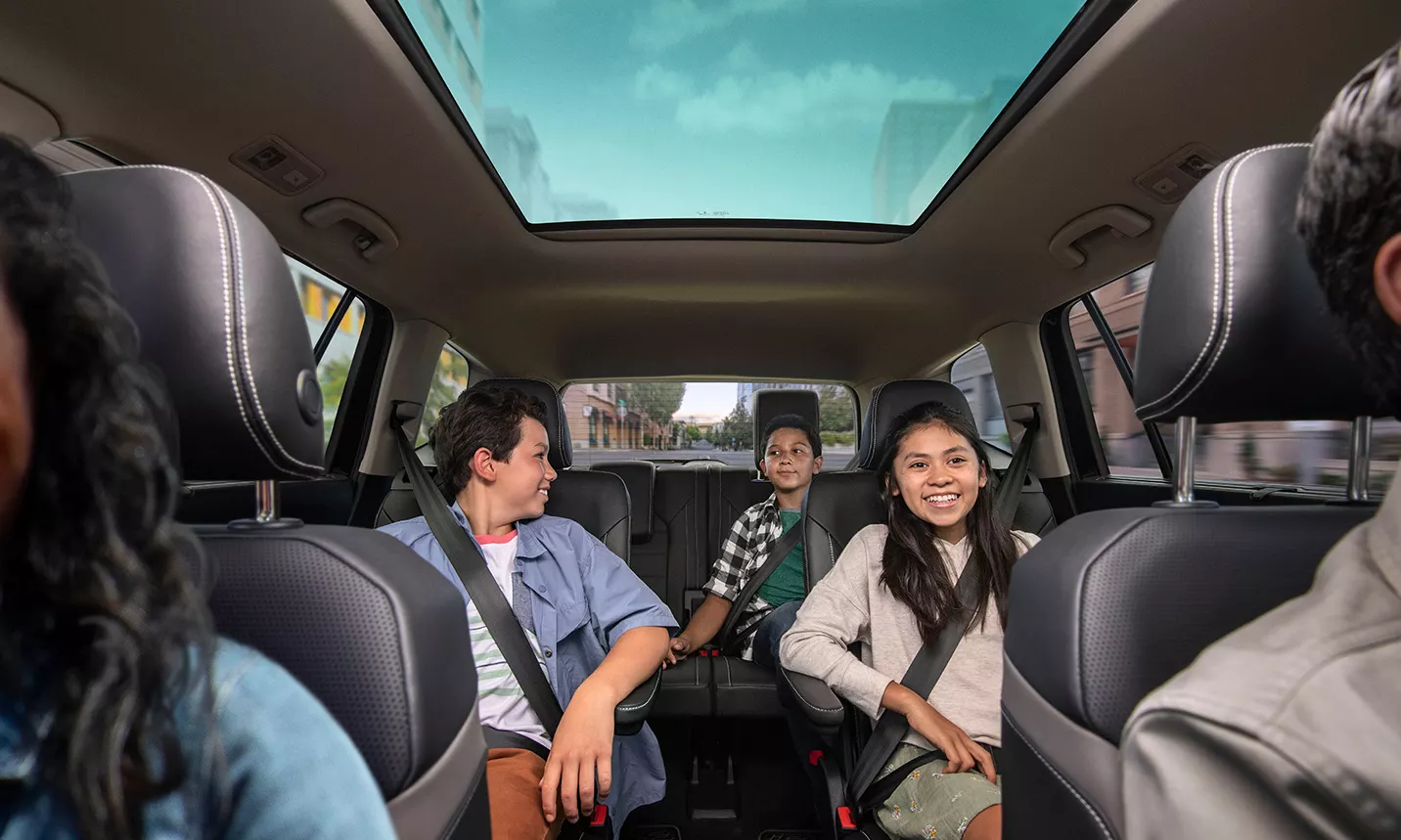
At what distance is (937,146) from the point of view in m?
2.21

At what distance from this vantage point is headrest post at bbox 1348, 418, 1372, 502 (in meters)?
0.99

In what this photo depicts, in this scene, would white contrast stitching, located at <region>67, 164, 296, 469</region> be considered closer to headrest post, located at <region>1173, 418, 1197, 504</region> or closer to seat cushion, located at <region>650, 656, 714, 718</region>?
headrest post, located at <region>1173, 418, 1197, 504</region>

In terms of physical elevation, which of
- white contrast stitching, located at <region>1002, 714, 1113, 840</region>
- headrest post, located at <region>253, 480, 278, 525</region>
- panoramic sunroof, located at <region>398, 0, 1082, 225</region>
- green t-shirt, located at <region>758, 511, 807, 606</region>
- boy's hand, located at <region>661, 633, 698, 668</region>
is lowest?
boy's hand, located at <region>661, 633, 698, 668</region>

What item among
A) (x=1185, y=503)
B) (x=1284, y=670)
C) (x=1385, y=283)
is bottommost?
(x=1284, y=670)

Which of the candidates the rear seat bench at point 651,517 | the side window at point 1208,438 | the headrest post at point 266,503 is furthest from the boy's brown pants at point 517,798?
the side window at point 1208,438

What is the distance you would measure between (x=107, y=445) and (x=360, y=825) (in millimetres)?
340

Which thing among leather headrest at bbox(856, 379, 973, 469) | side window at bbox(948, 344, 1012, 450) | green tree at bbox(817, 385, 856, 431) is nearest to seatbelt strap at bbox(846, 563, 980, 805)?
leather headrest at bbox(856, 379, 973, 469)

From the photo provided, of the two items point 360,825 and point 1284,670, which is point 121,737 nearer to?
point 360,825

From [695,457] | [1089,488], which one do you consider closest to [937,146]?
[1089,488]

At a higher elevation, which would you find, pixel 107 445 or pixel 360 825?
pixel 107 445

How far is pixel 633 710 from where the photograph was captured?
1.50m

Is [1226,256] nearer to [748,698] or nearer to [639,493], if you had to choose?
[748,698]

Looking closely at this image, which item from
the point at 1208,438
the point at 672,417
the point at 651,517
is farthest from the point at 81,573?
the point at 672,417

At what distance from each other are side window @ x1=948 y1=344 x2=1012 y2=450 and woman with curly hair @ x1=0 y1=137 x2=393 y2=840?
3279 millimetres
